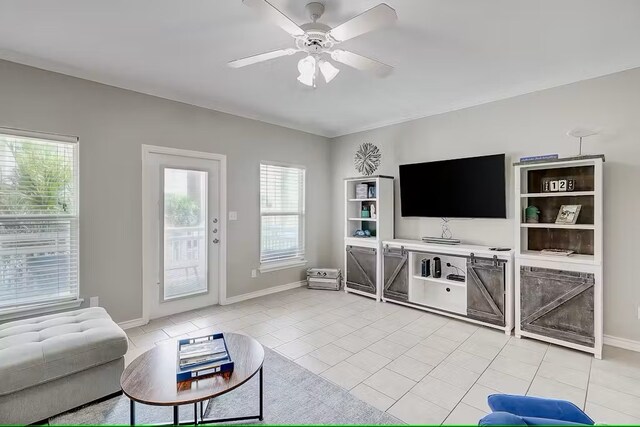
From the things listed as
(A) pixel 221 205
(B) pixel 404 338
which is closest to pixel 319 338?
(B) pixel 404 338

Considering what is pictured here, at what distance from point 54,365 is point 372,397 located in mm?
2005

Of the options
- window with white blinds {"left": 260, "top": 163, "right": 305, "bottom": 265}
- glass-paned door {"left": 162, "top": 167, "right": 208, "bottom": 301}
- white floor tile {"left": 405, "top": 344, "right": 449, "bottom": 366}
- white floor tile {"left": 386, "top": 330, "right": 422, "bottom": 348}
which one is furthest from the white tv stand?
glass-paned door {"left": 162, "top": 167, "right": 208, "bottom": 301}

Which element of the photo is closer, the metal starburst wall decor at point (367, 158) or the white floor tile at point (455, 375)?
the white floor tile at point (455, 375)

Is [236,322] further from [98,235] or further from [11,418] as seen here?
[11,418]

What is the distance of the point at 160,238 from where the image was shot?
360cm

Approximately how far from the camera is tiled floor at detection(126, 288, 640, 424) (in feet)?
6.90

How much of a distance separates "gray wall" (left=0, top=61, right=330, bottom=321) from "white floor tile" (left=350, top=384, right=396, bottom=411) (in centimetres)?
249

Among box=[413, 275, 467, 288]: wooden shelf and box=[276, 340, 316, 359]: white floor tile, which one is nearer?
box=[276, 340, 316, 359]: white floor tile

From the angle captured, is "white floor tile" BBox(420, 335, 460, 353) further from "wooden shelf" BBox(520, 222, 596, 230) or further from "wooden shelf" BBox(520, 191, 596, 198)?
"wooden shelf" BBox(520, 191, 596, 198)

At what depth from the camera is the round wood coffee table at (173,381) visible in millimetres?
1479

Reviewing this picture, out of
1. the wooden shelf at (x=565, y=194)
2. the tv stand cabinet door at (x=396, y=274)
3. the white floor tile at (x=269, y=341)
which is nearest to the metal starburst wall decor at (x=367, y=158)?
the tv stand cabinet door at (x=396, y=274)

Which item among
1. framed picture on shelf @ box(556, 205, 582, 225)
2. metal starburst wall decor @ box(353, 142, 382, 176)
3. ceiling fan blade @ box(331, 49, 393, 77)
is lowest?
framed picture on shelf @ box(556, 205, 582, 225)

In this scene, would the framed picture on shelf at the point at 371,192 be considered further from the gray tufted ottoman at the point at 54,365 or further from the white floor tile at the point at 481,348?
the gray tufted ottoman at the point at 54,365

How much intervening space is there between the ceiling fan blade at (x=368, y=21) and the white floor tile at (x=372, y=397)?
2346mm
